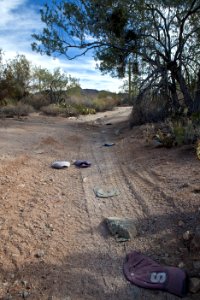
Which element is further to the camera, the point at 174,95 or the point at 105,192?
the point at 174,95

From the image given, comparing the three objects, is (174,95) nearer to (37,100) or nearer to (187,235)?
(187,235)

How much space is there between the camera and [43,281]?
3.23 metres

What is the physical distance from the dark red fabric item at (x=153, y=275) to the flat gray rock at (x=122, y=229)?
1.38 ft

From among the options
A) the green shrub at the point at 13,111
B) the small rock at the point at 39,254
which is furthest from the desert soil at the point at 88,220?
the green shrub at the point at 13,111

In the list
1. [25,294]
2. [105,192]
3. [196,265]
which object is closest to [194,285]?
[196,265]

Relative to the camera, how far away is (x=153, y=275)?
324cm

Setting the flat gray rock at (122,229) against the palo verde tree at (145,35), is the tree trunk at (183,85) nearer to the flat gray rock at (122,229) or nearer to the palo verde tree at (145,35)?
the palo verde tree at (145,35)

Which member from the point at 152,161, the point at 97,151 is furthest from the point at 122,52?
the point at 152,161

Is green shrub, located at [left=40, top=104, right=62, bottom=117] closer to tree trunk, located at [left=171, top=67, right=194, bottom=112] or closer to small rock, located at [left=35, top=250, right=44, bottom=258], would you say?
tree trunk, located at [left=171, top=67, right=194, bottom=112]

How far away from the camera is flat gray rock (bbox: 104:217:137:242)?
13.1 ft

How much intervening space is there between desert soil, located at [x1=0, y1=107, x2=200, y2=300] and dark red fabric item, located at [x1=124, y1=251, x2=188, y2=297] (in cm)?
7

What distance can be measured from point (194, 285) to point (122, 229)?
3.85 ft

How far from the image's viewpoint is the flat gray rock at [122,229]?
3982 millimetres

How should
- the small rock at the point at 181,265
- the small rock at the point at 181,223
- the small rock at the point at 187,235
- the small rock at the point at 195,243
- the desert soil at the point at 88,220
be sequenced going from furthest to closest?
the small rock at the point at 181,223
the small rock at the point at 187,235
the small rock at the point at 195,243
the small rock at the point at 181,265
the desert soil at the point at 88,220
